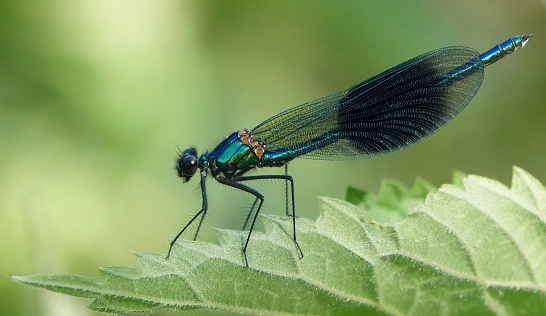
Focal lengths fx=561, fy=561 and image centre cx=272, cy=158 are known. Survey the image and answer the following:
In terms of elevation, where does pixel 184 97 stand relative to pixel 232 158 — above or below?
above

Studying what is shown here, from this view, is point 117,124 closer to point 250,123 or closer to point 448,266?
point 250,123

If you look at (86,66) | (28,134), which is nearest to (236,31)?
(86,66)

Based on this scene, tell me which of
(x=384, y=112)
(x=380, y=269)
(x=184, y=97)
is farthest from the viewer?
(x=184, y=97)

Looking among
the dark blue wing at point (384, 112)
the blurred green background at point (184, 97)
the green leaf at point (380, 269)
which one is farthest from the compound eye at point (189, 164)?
the green leaf at point (380, 269)

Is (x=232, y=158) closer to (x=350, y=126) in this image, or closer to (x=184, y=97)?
(x=350, y=126)

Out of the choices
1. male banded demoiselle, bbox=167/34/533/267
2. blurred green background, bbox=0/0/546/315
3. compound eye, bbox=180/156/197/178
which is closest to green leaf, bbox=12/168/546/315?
male banded demoiselle, bbox=167/34/533/267

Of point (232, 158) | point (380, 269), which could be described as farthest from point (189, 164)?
point (380, 269)
